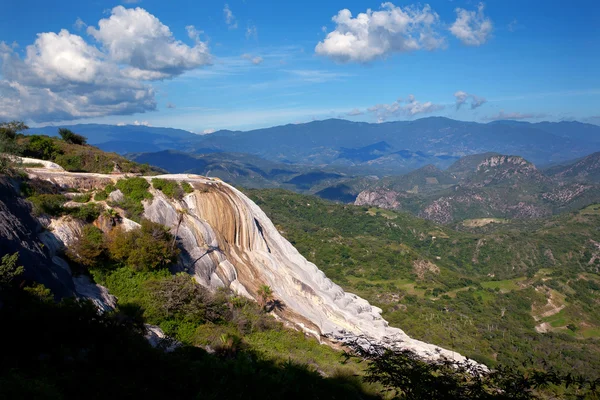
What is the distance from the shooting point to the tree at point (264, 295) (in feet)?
86.4

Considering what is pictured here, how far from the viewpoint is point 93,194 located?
2380cm

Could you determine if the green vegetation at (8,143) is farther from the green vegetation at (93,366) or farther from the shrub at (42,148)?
the green vegetation at (93,366)

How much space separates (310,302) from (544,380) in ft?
81.2

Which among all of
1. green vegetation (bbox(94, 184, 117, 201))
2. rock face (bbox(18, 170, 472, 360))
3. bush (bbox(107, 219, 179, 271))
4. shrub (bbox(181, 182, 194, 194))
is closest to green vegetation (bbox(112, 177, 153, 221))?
green vegetation (bbox(94, 184, 117, 201))

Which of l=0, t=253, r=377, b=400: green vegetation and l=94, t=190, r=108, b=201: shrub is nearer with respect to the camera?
l=0, t=253, r=377, b=400: green vegetation

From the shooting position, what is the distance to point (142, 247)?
1981cm

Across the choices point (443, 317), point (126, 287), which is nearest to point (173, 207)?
point (126, 287)

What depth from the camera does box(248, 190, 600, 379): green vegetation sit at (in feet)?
203

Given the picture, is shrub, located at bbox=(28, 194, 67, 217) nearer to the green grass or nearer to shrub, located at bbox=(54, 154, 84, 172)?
shrub, located at bbox=(54, 154, 84, 172)

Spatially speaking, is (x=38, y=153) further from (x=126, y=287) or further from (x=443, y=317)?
(x=443, y=317)

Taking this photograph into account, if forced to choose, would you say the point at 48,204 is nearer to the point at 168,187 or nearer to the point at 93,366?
the point at 168,187

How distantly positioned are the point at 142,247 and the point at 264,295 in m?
10.3

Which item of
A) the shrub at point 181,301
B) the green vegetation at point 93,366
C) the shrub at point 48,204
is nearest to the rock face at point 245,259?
the shrub at point 48,204

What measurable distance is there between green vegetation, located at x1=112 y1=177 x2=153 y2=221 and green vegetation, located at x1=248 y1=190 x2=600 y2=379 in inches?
1026
